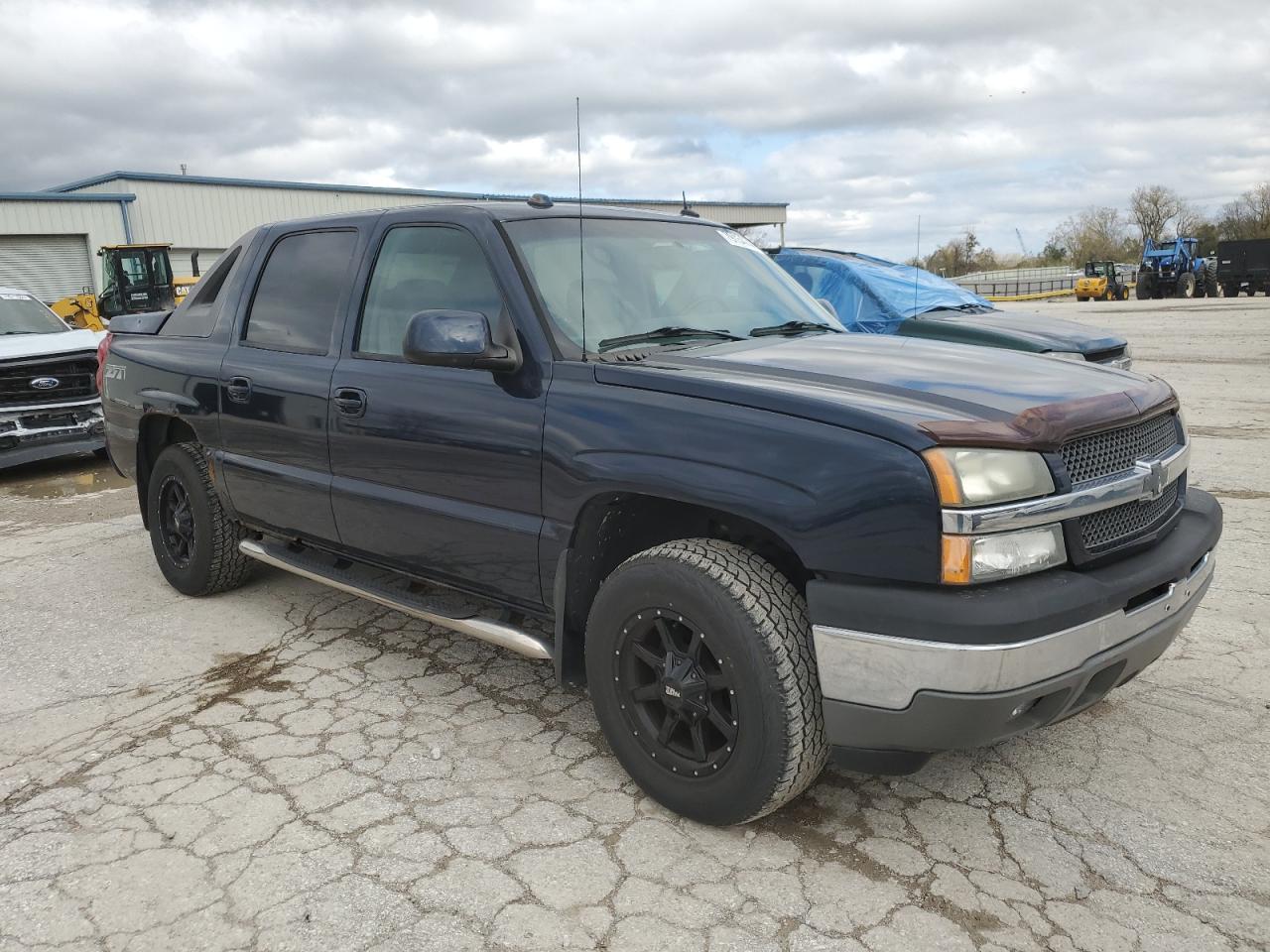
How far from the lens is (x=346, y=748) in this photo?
3385 millimetres

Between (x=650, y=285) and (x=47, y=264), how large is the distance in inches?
1361

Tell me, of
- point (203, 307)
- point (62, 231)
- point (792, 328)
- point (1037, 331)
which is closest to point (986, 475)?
point (792, 328)

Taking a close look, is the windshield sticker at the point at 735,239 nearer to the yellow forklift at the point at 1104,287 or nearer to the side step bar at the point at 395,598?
the side step bar at the point at 395,598

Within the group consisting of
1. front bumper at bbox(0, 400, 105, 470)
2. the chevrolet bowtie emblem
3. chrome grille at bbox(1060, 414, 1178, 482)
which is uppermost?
chrome grille at bbox(1060, 414, 1178, 482)

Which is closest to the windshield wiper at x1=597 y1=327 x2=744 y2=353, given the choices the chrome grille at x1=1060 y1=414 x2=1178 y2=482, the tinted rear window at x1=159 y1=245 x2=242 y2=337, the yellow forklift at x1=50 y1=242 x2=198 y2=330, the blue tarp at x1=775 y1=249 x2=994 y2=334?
the chrome grille at x1=1060 y1=414 x2=1178 y2=482

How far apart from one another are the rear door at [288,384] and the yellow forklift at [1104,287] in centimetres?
4304

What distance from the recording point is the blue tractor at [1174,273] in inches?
1606

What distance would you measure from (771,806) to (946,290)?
23.5ft

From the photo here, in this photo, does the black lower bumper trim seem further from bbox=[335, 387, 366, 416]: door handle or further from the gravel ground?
bbox=[335, 387, 366, 416]: door handle

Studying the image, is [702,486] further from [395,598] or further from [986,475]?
[395,598]

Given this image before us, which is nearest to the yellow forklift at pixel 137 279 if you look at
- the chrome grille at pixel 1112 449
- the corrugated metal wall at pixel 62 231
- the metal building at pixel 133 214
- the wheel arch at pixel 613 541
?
the metal building at pixel 133 214

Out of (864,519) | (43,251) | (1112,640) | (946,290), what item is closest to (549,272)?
(864,519)

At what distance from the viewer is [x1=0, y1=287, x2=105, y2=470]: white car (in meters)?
8.54

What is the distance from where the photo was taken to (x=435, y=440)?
3.40 m
